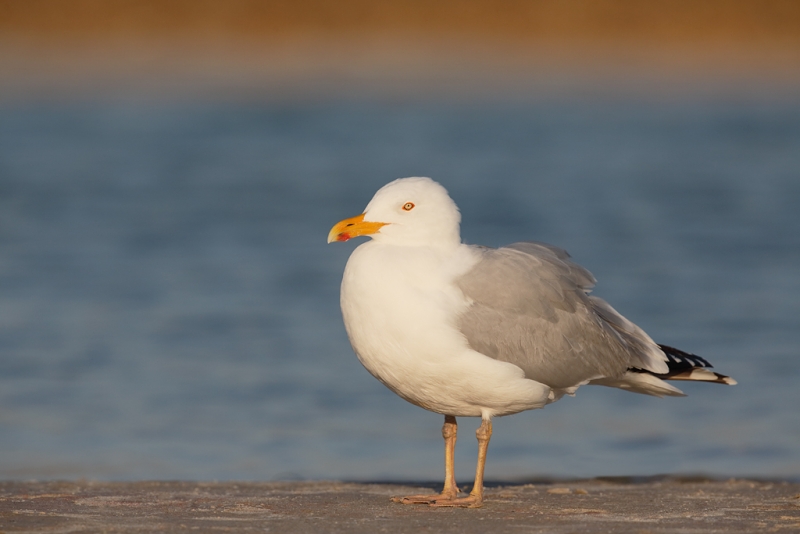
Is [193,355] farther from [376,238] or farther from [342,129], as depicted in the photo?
[342,129]

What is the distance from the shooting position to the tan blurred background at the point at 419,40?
3734cm

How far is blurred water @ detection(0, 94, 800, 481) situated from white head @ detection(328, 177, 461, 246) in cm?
247

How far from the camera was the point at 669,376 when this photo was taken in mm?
7020

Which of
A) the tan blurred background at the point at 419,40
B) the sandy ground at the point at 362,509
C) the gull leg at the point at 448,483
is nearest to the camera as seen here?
the sandy ground at the point at 362,509

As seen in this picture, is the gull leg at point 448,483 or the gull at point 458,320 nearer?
the gull at point 458,320

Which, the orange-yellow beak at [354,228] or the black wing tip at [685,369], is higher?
the orange-yellow beak at [354,228]

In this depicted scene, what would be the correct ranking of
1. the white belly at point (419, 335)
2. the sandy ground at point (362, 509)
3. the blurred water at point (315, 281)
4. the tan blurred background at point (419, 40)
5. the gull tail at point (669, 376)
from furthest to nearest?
the tan blurred background at point (419, 40) → the blurred water at point (315, 281) → the gull tail at point (669, 376) → the white belly at point (419, 335) → the sandy ground at point (362, 509)

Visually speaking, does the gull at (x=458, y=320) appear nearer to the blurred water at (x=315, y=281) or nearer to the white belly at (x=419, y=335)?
the white belly at (x=419, y=335)

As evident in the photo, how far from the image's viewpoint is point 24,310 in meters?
12.6

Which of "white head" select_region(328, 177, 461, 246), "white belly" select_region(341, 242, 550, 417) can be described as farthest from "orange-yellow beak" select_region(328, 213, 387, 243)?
"white belly" select_region(341, 242, 550, 417)

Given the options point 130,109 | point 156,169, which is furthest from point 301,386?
point 130,109

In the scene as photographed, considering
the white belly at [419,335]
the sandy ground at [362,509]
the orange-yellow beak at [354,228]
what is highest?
the orange-yellow beak at [354,228]

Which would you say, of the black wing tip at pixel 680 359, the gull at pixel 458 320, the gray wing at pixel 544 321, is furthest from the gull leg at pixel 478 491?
the black wing tip at pixel 680 359

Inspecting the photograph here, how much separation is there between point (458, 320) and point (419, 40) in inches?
1391
